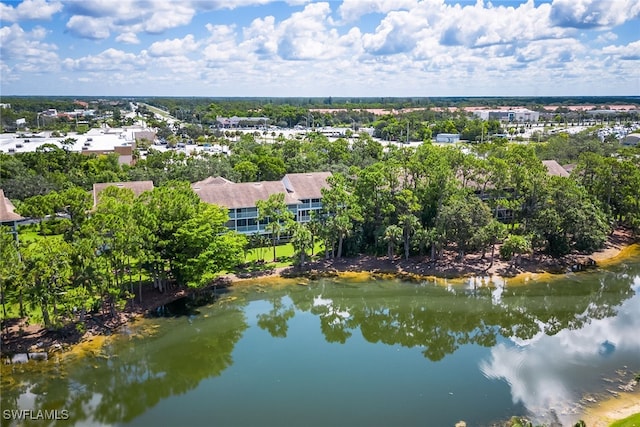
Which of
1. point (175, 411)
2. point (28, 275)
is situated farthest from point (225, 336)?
point (28, 275)

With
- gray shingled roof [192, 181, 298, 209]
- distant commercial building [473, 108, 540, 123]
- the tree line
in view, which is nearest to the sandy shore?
the tree line

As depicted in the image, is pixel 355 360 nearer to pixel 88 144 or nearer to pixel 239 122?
pixel 88 144

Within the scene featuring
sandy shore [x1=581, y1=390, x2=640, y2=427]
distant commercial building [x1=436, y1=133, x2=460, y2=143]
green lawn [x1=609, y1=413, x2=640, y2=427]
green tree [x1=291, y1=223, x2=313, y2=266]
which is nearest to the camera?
green lawn [x1=609, y1=413, x2=640, y2=427]

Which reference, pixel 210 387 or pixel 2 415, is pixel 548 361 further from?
pixel 2 415

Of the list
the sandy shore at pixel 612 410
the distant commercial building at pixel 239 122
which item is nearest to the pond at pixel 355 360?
the sandy shore at pixel 612 410

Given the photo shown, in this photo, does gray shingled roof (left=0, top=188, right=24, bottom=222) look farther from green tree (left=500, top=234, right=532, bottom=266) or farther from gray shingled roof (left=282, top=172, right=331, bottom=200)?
green tree (left=500, top=234, right=532, bottom=266)

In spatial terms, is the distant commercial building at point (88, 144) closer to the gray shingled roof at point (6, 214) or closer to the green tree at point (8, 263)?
the gray shingled roof at point (6, 214)

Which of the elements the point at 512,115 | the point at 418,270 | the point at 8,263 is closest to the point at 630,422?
the point at 418,270
